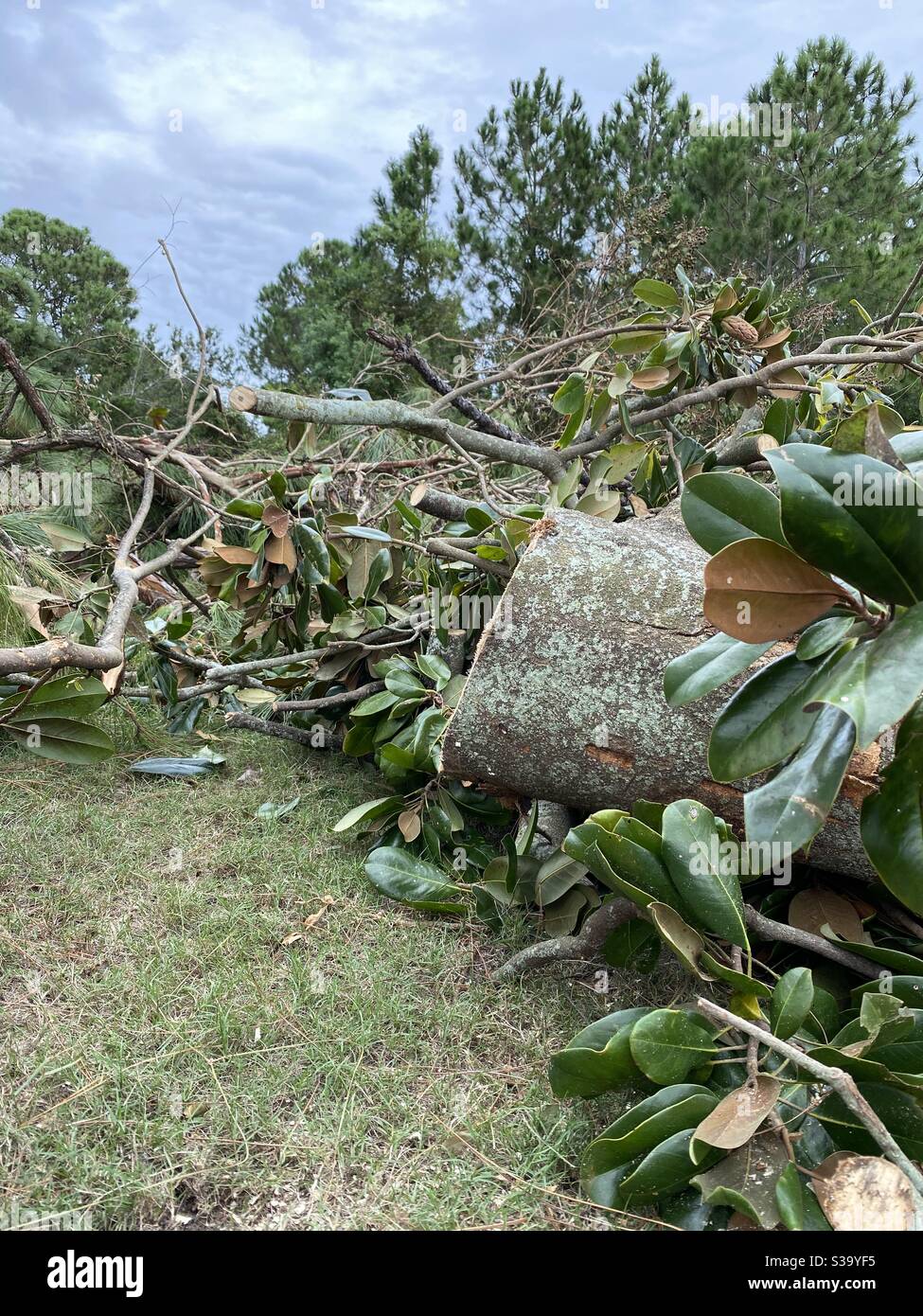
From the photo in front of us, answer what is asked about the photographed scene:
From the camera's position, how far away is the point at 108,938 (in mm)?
1825

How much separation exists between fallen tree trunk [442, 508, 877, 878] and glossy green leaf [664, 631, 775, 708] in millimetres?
474

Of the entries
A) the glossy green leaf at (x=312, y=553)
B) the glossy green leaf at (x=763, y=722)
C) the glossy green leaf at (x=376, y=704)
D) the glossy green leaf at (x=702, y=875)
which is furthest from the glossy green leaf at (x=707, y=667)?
the glossy green leaf at (x=312, y=553)

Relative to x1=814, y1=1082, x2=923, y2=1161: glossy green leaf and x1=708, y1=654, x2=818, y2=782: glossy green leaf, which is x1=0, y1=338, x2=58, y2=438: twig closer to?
x1=708, y1=654, x2=818, y2=782: glossy green leaf

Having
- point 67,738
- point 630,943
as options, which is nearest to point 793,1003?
point 630,943

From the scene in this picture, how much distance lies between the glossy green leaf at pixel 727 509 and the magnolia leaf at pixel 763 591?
0.17ft

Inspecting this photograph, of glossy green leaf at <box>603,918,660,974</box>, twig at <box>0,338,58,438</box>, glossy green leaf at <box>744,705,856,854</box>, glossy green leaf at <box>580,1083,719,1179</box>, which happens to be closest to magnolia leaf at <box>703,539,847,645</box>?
glossy green leaf at <box>744,705,856,854</box>

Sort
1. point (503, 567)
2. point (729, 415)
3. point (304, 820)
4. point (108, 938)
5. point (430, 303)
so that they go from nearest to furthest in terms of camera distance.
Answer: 1. point (108, 938)
2. point (503, 567)
3. point (304, 820)
4. point (729, 415)
5. point (430, 303)

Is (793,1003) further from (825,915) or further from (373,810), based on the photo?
(373,810)

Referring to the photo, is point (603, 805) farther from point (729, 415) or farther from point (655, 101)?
point (655, 101)

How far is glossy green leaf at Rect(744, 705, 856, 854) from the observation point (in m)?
0.87

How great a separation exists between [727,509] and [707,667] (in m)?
0.20

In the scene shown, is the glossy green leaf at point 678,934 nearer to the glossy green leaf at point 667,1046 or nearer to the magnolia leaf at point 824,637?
the glossy green leaf at point 667,1046

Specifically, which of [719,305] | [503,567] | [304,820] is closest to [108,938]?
[304,820]

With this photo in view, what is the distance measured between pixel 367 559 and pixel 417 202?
1096 cm
